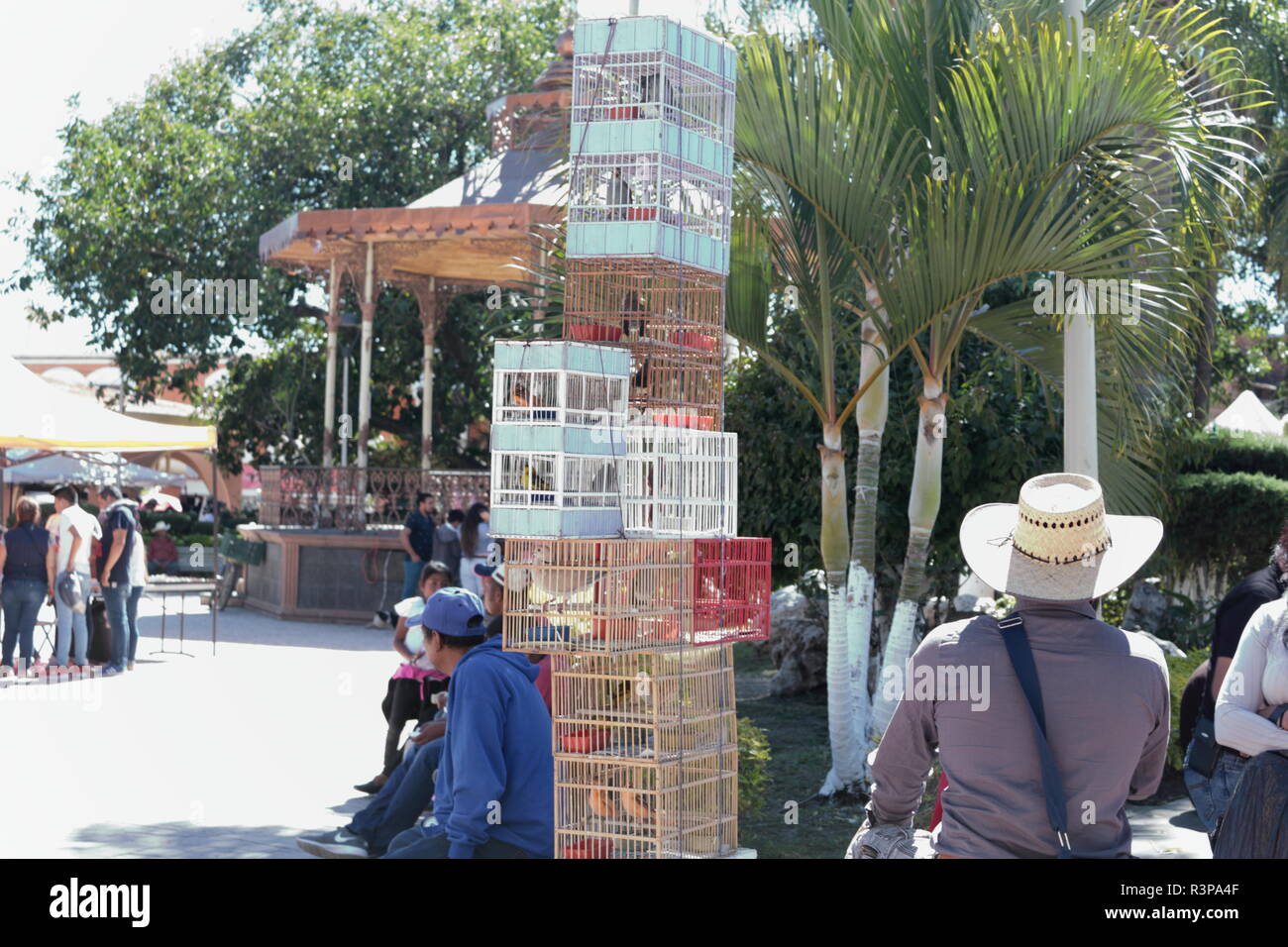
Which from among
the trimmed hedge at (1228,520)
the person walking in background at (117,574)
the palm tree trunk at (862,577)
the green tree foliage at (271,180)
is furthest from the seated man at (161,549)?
the palm tree trunk at (862,577)

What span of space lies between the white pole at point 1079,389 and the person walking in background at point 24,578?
909cm

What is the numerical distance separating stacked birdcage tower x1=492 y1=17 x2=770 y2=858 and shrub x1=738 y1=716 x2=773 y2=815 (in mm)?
1568

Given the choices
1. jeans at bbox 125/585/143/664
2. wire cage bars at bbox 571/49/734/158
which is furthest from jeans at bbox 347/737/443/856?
jeans at bbox 125/585/143/664

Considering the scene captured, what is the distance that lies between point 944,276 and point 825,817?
3.01 meters

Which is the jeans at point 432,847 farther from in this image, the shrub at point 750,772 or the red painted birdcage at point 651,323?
the shrub at point 750,772

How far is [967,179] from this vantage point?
779 cm

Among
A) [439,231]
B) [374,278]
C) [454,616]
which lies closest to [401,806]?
[454,616]

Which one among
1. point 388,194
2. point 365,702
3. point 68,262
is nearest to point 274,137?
point 388,194

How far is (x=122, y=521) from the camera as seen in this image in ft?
46.0

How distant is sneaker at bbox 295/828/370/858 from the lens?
6.90 metres

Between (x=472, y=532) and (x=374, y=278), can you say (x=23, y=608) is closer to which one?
(x=472, y=532)

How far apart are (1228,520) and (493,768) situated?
1024 centimetres

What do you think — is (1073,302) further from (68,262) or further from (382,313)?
(68,262)

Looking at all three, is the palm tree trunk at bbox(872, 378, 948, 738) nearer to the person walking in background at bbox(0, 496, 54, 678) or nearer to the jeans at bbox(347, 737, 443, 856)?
the jeans at bbox(347, 737, 443, 856)
